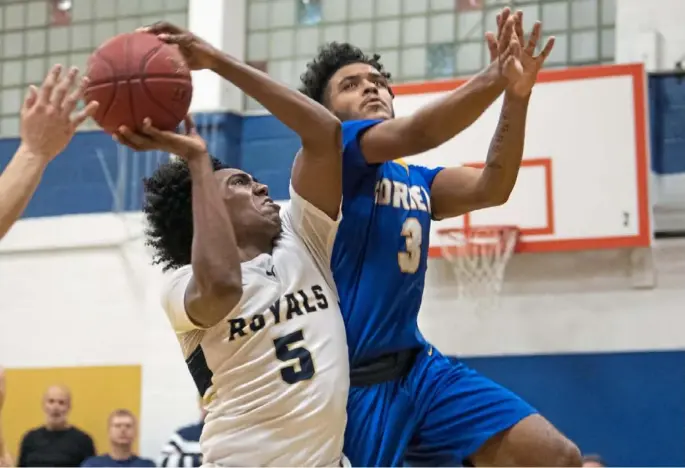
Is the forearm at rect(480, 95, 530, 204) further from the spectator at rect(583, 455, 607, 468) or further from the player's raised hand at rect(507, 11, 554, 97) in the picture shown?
the spectator at rect(583, 455, 607, 468)

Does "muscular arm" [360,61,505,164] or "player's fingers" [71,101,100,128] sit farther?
"muscular arm" [360,61,505,164]

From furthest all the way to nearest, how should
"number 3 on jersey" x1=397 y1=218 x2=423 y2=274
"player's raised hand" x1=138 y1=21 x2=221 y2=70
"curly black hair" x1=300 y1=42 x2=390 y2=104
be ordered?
"curly black hair" x1=300 y1=42 x2=390 y2=104 → "number 3 on jersey" x1=397 y1=218 x2=423 y2=274 → "player's raised hand" x1=138 y1=21 x2=221 y2=70

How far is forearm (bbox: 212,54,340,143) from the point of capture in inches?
136

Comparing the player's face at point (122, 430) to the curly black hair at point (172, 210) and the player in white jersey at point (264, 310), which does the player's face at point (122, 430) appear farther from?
the player in white jersey at point (264, 310)

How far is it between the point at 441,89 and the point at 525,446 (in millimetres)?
4760

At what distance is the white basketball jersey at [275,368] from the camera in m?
3.49

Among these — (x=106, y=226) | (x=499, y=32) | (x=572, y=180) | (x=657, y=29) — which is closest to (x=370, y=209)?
(x=499, y=32)

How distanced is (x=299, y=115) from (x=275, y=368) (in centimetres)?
79

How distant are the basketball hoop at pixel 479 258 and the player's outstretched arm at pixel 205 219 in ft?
16.4

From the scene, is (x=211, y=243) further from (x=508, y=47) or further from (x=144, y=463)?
(x=144, y=463)

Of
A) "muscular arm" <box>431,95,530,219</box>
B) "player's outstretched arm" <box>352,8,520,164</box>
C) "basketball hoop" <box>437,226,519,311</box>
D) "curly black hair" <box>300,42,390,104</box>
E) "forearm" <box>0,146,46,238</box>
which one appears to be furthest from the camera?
"basketball hoop" <box>437,226,519,311</box>

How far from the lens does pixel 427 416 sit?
386 cm

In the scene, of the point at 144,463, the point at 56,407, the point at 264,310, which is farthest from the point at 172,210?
the point at 56,407

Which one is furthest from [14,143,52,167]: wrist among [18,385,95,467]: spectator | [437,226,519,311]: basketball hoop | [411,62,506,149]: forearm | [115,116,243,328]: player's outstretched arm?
[18,385,95,467]: spectator
